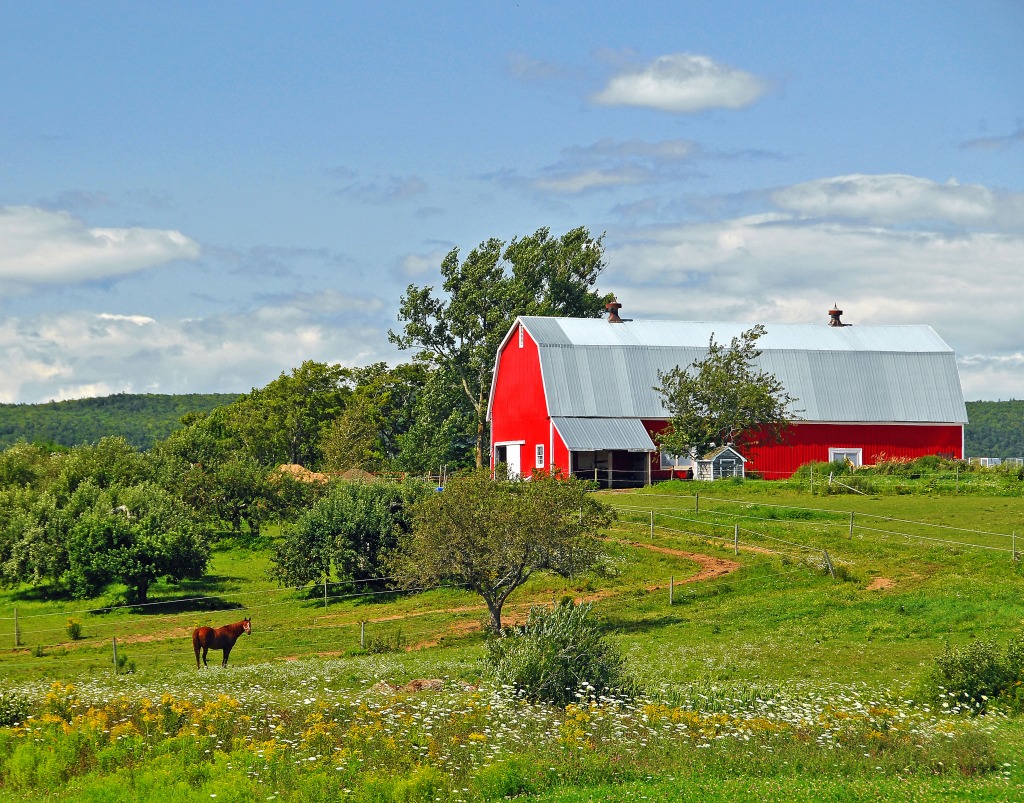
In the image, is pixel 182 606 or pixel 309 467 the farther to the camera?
pixel 309 467

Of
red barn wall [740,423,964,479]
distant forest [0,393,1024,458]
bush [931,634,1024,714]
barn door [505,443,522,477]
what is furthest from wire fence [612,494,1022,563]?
distant forest [0,393,1024,458]

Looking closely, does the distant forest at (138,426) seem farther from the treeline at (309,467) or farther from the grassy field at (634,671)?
the grassy field at (634,671)

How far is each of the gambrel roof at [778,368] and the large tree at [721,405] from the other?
1.65 metres

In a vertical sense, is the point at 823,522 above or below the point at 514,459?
below

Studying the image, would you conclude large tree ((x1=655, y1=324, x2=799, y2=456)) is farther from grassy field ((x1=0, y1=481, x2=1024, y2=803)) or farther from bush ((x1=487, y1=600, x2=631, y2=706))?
bush ((x1=487, y1=600, x2=631, y2=706))

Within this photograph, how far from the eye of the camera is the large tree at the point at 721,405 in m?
60.0

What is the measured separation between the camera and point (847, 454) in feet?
211

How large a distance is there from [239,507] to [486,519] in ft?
95.5

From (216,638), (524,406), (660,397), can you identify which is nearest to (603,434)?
(660,397)

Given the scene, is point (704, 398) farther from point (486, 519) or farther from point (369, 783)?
point (369, 783)

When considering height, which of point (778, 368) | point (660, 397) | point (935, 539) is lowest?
point (935, 539)

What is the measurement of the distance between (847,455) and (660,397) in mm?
10712

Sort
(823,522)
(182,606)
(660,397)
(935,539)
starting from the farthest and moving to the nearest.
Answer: (660,397), (823,522), (182,606), (935,539)

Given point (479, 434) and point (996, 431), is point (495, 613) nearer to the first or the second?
point (479, 434)
